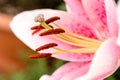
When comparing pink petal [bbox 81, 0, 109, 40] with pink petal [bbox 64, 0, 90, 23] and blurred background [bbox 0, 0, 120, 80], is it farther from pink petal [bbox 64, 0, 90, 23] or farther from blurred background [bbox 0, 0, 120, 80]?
blurred background [bbox 0, 0, 120, 80]

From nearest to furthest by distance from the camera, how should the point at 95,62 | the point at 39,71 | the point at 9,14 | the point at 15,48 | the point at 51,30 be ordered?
the point at 95,62 < the point at 51,30 < the point at 39,71 < the point at 15,48 < the point at 9,14

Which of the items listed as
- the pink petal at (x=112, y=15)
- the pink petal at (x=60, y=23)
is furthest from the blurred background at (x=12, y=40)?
the pink petal at (x=112, y=15)

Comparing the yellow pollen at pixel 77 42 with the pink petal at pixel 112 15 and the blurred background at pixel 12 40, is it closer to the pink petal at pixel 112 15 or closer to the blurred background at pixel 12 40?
the pink petal at pixel 112 15

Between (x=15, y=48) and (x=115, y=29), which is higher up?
(x=115, y=29)

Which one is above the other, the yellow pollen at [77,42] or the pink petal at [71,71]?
the yellow pollen at [77,42]

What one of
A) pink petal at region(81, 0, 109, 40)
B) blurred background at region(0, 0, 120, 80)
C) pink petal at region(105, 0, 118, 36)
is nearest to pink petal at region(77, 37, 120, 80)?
pink petal at region(105, 0, 118, 36)

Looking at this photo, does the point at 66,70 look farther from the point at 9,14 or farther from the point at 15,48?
the point at 9,14

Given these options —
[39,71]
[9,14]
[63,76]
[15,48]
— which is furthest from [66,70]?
[9,14]
